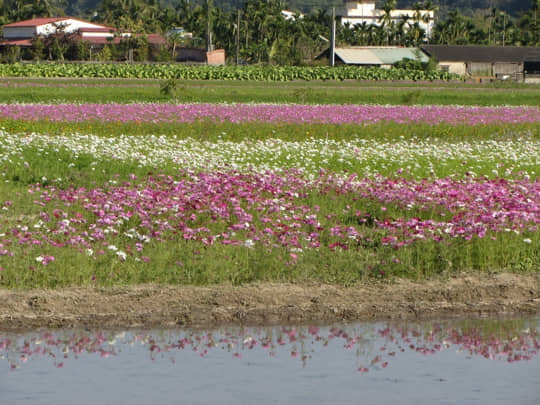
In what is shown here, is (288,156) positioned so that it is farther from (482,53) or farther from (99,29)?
(99,29)

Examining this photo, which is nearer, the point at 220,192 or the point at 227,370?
the point at 227,370

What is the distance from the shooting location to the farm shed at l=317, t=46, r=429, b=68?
103188 mm

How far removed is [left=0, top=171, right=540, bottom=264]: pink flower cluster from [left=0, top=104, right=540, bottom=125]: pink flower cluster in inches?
504

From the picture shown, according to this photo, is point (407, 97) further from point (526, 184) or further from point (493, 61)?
point (493, 61)

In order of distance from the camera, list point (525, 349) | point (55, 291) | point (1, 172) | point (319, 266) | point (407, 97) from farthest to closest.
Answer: point (407, 97), point (1, 172), point (319, 266), point (55, 291), point (525, 349)

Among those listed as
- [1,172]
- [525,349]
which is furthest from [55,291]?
[1,172]

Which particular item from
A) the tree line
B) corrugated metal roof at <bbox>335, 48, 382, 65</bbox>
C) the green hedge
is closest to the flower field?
the green hedge

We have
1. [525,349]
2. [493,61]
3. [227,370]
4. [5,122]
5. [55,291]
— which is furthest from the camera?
[493,61]

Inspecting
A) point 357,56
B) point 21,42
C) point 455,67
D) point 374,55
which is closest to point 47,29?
point 21,42

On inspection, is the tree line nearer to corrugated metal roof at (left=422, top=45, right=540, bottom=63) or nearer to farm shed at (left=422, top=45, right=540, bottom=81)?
corrugated metal roof at (left=422, top=45, right=540, bottom=63)

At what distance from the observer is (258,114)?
3055 centimetres

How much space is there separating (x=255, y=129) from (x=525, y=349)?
19189 mm

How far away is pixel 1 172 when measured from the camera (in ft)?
58.8

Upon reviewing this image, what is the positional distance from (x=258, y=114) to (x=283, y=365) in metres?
22.8
